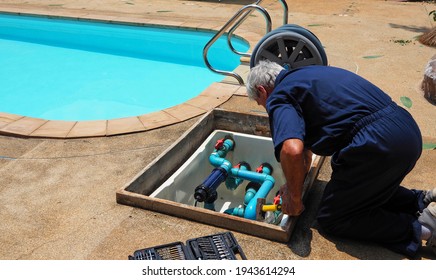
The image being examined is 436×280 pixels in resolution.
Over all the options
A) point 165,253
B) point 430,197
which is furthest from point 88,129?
point 430,197

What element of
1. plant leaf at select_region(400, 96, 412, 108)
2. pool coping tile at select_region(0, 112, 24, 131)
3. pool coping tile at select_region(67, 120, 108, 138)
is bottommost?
pool coping tile at select_region(0, 112, 24, 131)

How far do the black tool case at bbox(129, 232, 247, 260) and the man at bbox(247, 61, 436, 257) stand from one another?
0.43 m

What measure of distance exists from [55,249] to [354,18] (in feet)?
27.9

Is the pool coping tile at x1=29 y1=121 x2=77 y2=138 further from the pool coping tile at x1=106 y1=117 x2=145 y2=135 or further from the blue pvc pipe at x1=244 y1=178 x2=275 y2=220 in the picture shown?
the blue pvc pipe at x1=244 y1=178 x2=275 y2=220

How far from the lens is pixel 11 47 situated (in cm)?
980

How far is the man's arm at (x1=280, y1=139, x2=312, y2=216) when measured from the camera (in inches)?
99.4

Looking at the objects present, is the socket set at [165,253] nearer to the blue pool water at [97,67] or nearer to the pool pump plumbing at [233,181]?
the pool pump plumbing at [233,181]

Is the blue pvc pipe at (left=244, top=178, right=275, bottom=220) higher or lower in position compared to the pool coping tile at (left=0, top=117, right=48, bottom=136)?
higher

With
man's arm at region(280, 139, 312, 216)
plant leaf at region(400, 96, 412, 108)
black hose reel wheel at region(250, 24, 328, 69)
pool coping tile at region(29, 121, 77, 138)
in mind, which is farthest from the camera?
plant leaf at region(400, 96, 412, 108)

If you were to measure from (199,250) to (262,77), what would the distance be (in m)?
1.18

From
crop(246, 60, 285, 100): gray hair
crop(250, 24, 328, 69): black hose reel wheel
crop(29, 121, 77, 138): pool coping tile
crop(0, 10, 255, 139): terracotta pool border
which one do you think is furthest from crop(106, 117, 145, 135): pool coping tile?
crop(246, 60, 285, 100): gray hair

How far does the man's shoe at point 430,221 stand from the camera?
2.78 m

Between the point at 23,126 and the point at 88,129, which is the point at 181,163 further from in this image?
the point at 23,126
